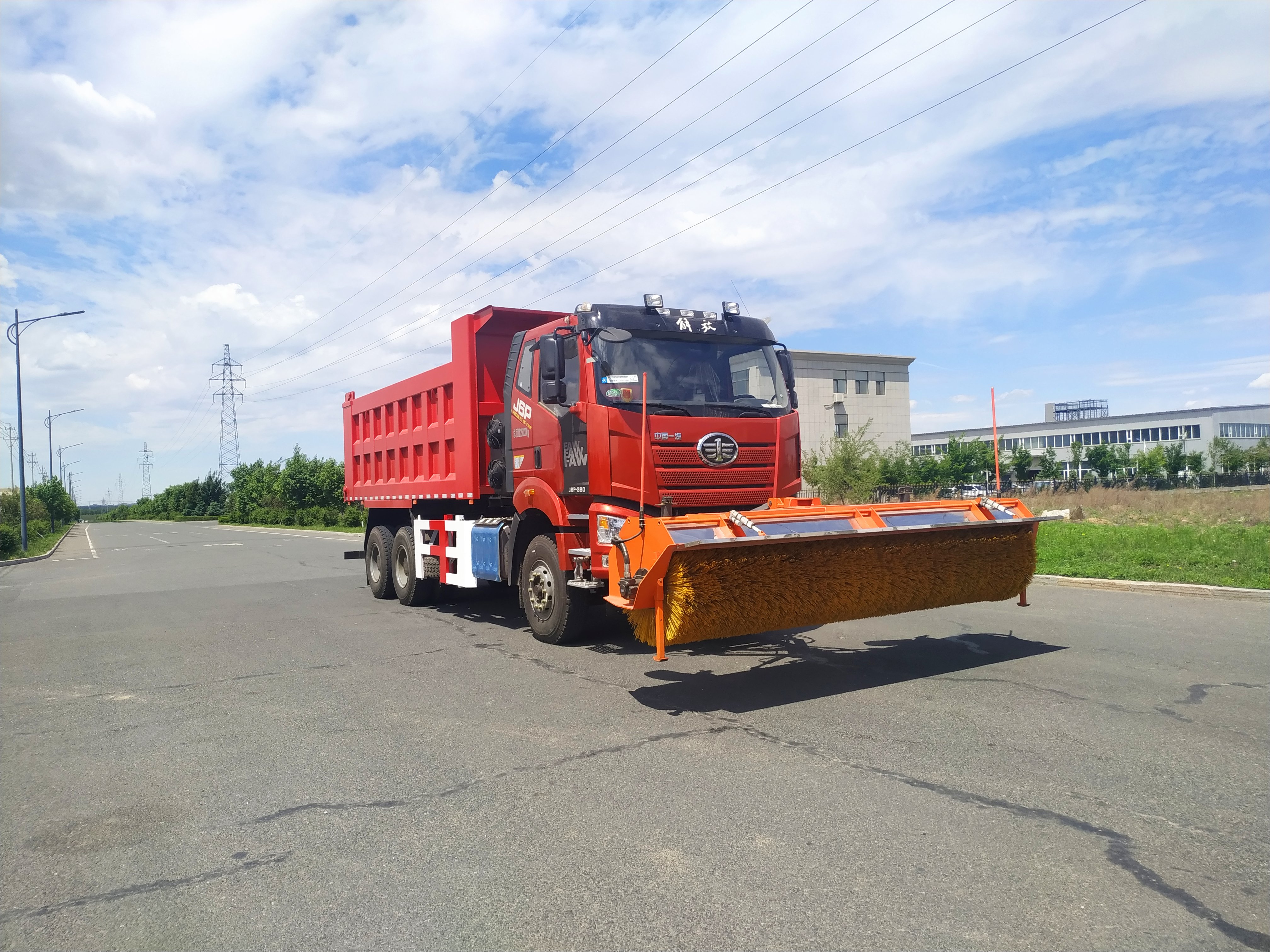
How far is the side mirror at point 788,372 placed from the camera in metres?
8.18

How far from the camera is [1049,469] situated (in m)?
58.6

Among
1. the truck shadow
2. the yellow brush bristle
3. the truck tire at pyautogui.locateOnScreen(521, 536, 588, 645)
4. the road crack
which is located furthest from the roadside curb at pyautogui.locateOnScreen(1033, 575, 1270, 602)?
the road crack

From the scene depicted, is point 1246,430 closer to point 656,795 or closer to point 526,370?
point 526,370

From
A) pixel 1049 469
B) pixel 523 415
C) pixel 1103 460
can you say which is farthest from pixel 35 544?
pixel 1103 460

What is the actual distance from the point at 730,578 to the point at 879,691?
1.39 m

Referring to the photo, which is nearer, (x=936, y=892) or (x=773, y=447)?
(x=936, y=892)

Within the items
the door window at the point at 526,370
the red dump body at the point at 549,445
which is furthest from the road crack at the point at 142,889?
the door window at the point at 526,370

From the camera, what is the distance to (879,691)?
6.23m

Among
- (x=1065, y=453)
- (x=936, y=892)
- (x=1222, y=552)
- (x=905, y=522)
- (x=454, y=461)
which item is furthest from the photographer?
(x=1065, y=453)

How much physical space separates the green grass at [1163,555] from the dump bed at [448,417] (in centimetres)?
669

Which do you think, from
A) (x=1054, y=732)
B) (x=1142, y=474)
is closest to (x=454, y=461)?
(x=1054, y=732)

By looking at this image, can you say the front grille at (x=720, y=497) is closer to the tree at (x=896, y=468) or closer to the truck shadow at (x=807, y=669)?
the truck shadow at (x=807, y=669)

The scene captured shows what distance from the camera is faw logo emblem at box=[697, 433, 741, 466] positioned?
7.38m

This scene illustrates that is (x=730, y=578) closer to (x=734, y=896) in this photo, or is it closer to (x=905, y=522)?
(x=905, y=522)
